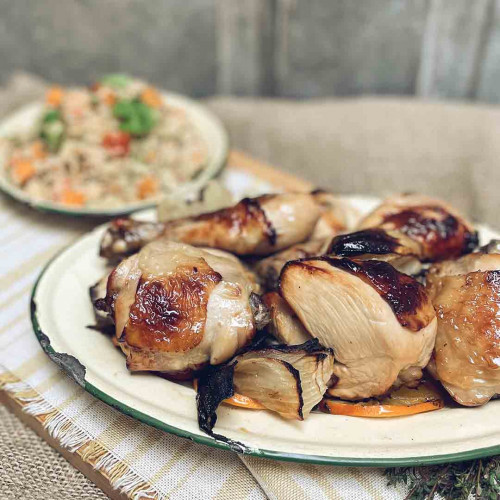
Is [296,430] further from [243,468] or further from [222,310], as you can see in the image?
[222,310]

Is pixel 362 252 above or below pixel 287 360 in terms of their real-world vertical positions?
above

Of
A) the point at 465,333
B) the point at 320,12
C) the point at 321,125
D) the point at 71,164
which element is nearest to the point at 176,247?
the point at 465,333

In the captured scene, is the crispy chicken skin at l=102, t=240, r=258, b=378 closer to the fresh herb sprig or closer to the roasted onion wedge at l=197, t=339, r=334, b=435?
the roasted onion wedge at l=197, t=339, r=334, b=435

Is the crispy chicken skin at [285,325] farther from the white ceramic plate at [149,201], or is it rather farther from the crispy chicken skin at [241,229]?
the white ceramic plate at [149,201]

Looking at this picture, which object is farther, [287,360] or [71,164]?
[71,164]

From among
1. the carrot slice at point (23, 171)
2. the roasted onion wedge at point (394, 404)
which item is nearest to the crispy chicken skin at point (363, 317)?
the roasted onion wedge at point (394, 404)

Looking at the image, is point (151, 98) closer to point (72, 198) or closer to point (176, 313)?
point (72, 198)

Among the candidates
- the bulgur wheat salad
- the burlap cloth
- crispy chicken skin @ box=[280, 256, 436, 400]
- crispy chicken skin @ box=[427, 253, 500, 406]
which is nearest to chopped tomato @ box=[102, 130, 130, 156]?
the bulgur wheat salad
